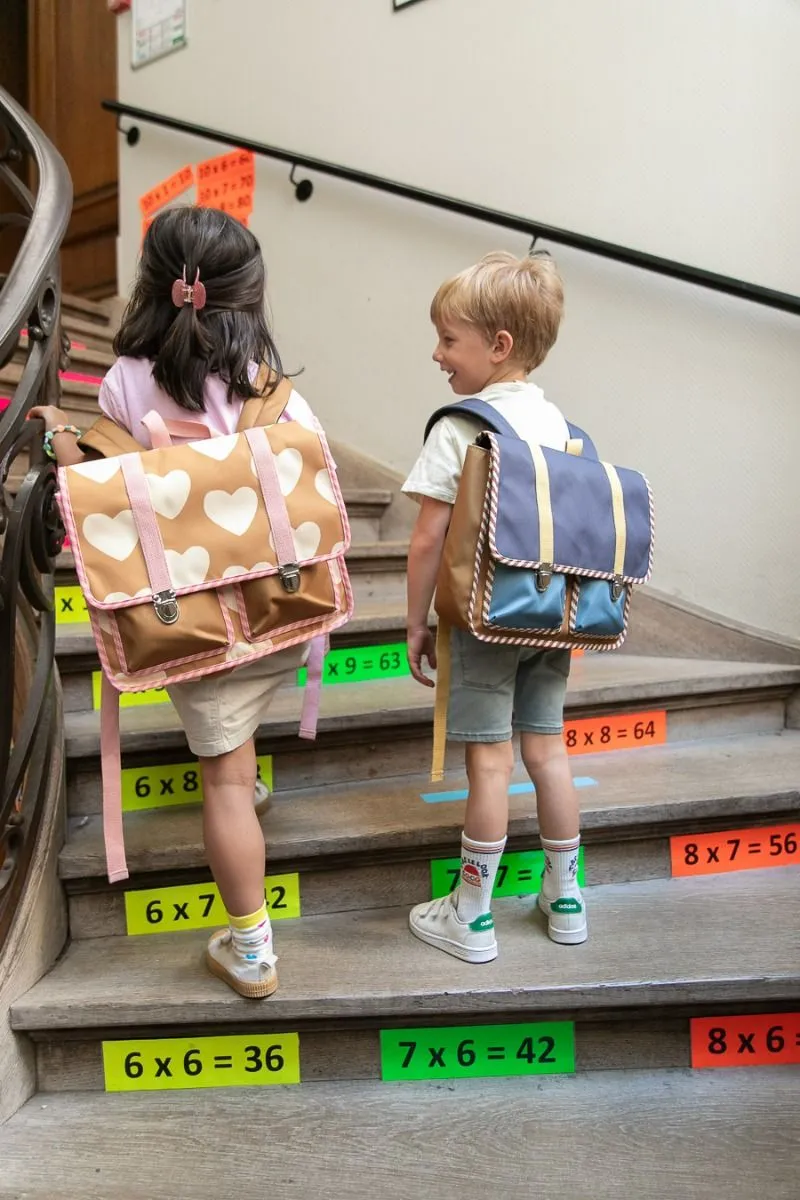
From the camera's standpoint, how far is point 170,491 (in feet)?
3.27

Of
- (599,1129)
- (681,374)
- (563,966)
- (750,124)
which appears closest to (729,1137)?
(599,1129)

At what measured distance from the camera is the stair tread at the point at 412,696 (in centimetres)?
142

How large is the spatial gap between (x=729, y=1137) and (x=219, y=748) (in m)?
0.85

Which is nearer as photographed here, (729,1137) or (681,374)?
(729,1137)

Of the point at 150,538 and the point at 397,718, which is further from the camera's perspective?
the point at 397,718

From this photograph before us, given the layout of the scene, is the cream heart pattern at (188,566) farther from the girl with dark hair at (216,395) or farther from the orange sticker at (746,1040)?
the orange sticker at (746,1040)

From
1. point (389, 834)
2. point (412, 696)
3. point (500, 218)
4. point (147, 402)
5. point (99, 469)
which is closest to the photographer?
point (99, 469)

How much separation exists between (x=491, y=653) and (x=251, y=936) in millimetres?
530

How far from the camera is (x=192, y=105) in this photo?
292 cm

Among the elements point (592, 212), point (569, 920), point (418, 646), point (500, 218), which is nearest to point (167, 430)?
point (418, 646)

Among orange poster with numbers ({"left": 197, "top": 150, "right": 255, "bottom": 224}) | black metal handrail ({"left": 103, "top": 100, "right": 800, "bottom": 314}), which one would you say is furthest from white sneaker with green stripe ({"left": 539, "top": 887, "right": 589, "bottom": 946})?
orange poster with numbers ({"left": 197, "top": 150, "right": 255, "bottom": 224})

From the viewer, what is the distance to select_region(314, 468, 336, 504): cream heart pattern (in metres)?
1.08

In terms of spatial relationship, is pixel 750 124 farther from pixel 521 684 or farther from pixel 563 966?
pixel 563 966

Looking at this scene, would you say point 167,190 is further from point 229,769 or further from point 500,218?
point 229,769
